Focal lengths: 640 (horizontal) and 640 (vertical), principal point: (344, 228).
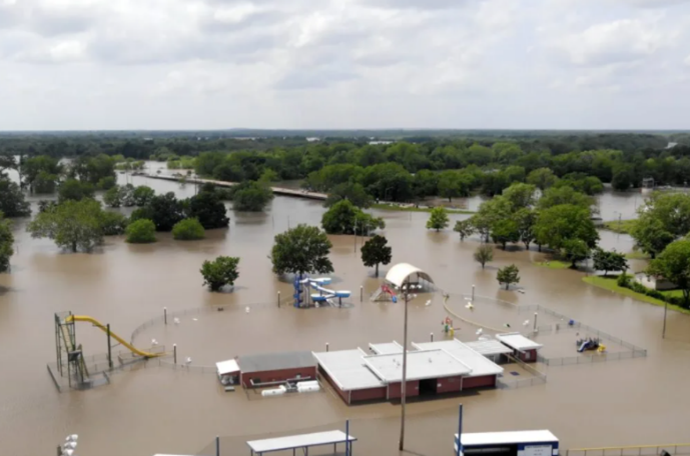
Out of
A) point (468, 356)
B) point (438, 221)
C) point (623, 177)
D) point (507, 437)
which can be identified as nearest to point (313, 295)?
point (468, 356)

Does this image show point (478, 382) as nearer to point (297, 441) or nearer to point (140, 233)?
point (297, 441)

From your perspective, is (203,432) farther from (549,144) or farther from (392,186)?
(549,144)

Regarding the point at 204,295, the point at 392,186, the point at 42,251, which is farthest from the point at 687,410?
the point at 392,186

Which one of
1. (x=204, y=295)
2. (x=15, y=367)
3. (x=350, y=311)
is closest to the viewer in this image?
(x=15, y=367)

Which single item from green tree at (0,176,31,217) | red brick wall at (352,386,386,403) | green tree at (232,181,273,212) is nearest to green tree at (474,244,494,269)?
red brick wall at (352,386,386,403)

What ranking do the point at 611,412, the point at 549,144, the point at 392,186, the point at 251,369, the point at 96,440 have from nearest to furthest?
the point at 96,440
the point at 611,412
the point at 251,369
the point at 392,186
the point at 549,144

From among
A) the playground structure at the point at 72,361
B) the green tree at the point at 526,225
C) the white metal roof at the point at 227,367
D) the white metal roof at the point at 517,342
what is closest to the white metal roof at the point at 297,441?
the white metal roof at the point at 227,367
